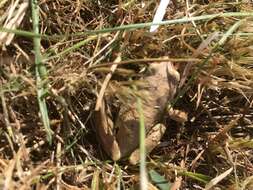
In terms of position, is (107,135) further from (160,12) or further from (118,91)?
(160,12)

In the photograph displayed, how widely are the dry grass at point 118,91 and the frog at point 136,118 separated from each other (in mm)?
33

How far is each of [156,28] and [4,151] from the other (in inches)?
20.9

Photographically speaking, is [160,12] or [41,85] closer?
[41,85]

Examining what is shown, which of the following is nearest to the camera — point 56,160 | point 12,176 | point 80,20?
point 12,176

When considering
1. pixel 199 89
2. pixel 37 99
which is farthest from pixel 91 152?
pixel 199 89

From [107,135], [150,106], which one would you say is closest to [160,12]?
[150,106]

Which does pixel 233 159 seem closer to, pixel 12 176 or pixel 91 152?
Result: pixel 91 152

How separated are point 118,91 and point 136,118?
11cm

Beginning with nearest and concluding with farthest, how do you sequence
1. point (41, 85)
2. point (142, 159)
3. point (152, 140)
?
point (142, 159), point (41, 85), point (152, 140)

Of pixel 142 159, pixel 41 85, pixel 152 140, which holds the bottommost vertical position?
pixel 152 140

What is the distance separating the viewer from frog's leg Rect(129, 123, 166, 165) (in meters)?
1.39

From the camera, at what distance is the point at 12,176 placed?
1.24 meters

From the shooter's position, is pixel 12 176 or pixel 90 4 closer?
pixel 12 176

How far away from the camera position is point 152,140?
1.41 m
